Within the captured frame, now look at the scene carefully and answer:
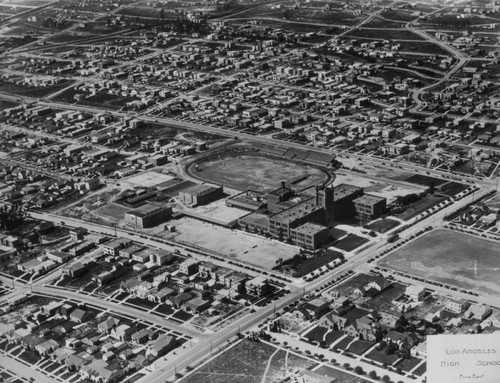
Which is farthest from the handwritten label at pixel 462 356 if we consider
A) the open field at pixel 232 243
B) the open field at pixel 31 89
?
the open field at pixel 31 89

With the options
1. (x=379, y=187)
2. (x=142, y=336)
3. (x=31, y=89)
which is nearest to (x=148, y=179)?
(x=379, y=187)

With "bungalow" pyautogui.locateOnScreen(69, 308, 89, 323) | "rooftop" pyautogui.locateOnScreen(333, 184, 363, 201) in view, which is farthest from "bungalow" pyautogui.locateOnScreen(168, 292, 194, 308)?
"rooftop" pyautogui.locateOnScreen(333, 184, 363, 201)

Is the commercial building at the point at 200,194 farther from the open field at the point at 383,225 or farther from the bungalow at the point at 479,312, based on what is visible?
the bungalow at the point at 479,312

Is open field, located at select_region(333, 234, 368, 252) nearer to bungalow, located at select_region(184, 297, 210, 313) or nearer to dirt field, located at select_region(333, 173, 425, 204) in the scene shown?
dirt field, located at select_region(333, 173, 425, 204)

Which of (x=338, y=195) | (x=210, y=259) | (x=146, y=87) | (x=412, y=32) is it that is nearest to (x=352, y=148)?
(x=338, y=195)

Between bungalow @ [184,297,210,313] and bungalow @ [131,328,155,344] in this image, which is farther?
bungalow @ [184,297,210,313]

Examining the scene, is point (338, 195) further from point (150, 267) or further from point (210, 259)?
point (150, 267)

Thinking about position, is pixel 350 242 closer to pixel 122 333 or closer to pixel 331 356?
pixel 331 356
